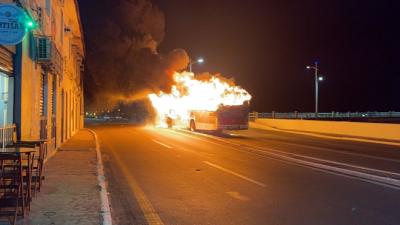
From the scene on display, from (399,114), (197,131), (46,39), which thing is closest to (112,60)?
(197,131)

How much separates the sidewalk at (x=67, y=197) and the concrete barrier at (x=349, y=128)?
22752mm

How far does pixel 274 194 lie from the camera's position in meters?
11.5

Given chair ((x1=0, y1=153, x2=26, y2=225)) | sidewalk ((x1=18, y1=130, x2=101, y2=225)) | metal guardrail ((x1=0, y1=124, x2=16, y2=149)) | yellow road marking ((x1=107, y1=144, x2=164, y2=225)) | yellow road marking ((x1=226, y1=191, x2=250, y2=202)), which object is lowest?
yellow road marking ((x1=107, y1=144, x2=164, y2=225))

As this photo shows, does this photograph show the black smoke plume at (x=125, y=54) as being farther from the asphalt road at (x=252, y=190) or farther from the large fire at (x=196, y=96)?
the asphalt road at (x=252, y=190)

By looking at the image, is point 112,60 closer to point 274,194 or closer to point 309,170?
point 309,170

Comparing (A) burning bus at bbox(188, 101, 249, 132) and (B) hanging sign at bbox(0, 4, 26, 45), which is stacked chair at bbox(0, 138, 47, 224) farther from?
(A) burning bus at bbox(188, 101, 249, 132)

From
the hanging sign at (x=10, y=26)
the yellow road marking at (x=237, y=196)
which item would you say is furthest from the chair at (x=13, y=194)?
the yellow road marking at (x=237, y=196)

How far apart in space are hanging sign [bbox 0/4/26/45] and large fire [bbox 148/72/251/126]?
2949 centimetres

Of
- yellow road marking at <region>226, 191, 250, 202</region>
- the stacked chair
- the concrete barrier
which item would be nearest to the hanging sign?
the stacked chair

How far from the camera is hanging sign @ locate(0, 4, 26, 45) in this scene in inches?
332

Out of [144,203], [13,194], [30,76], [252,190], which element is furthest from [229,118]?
[13,194]

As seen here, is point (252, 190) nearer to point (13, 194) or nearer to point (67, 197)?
point (67, 197)

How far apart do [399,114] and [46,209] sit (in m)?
70.1

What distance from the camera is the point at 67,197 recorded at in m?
10.6
